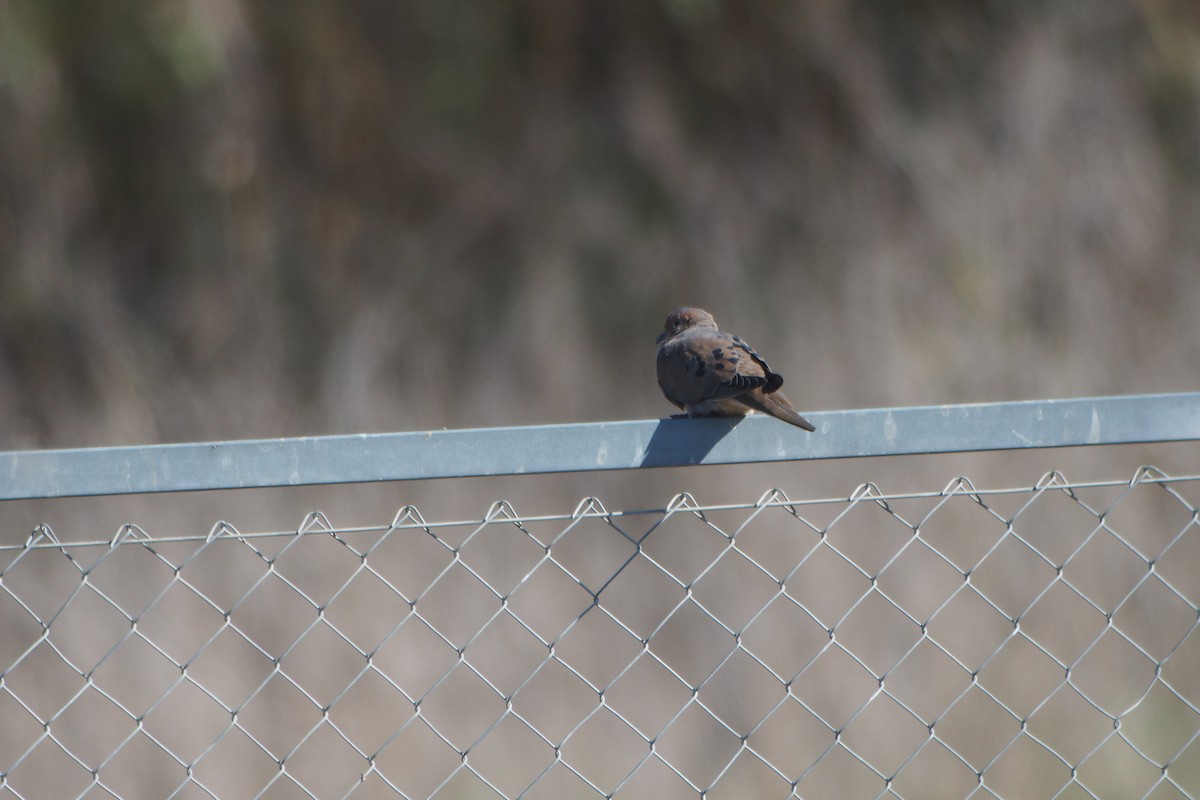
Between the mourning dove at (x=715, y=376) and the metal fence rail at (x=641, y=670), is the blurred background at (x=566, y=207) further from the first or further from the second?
the mourning dove at (x=715, y=376)

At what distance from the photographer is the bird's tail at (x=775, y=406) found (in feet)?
5.35

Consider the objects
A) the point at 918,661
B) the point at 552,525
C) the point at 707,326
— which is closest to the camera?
the point at 707,326

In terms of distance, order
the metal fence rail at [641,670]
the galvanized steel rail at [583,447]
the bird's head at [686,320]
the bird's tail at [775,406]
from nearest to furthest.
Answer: the galvanized steel rail at [583,447] < the bird's tail at [775,406] < the bird's head at [686,320] < the metal fence rail at [641,670]

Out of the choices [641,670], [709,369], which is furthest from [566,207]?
[709,369]

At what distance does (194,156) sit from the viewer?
5371mm

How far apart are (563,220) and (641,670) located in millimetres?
2205

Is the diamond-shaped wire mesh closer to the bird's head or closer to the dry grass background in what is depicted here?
the dry grass background

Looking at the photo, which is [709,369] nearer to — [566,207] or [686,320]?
[686,320]

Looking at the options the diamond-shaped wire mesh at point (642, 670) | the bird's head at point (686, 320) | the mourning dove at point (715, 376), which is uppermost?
the mourning dove at point (715, 376)

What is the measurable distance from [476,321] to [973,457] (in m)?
2.33

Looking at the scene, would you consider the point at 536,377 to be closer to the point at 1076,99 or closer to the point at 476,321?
the point at 476,321

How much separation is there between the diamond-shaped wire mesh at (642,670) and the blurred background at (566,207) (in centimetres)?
42

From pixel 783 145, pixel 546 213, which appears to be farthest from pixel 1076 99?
pixel 546 213

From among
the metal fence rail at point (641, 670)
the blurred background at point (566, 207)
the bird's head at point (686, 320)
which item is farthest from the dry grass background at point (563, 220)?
the bird's head at point (686, 320)
